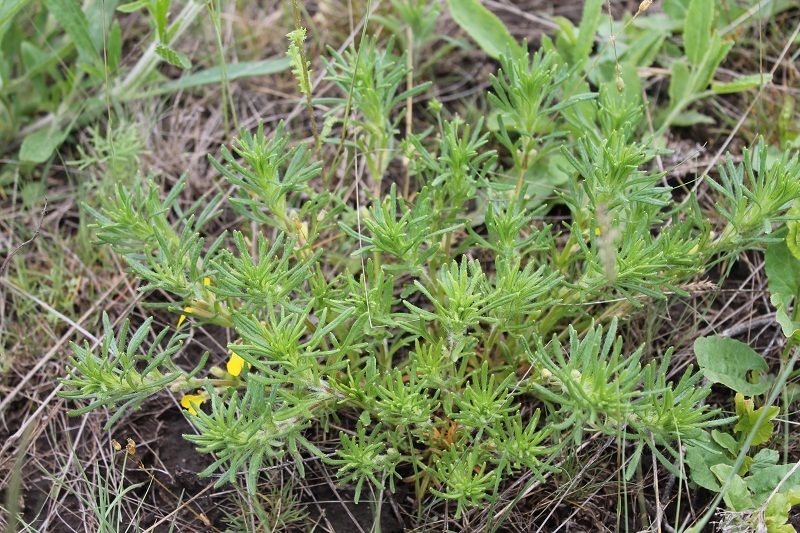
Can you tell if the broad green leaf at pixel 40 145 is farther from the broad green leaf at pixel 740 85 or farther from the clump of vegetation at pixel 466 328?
the broad green leaf at pixel 740 85

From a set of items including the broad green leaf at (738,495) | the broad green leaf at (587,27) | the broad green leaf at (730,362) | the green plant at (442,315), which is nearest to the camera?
the green plant at (442,315)

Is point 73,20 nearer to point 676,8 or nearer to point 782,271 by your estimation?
point 676,8

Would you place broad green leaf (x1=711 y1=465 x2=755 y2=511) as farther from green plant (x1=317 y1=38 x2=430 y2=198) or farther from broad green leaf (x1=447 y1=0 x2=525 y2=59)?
broad green leaf (x1=447 y1=0 x2=525 y2=59)

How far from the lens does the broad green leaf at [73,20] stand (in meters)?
3.48


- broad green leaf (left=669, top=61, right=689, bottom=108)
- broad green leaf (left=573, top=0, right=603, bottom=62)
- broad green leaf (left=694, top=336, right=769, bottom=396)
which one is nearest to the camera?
broad green leaf (left=694, top=336, right=769, bottom=396)

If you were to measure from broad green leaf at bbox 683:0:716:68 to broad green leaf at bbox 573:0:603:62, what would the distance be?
0.42m

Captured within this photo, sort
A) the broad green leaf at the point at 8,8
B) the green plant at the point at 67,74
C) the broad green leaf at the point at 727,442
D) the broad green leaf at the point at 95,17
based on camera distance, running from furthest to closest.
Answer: the broad green leaf at the point at 95,17
the green plant at the point at 67,74
the broad green leaf at the point at 8,8
the broad green leaf at the point at 727,442

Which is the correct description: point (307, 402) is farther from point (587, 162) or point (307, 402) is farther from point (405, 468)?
point (587, 162)

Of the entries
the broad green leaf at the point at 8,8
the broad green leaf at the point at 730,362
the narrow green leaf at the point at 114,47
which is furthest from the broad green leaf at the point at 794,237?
the broad green leaf at the point at 8,8

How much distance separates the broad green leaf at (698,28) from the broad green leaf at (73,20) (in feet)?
9.25

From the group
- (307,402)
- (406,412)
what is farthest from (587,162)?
(307,402)

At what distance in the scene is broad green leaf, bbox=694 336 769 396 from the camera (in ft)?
8.69

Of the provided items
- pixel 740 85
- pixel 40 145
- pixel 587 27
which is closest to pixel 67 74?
pixel 40 145

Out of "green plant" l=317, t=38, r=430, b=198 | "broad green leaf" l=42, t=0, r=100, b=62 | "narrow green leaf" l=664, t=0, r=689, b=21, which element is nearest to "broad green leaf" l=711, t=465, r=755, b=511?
"green plant" l=317, t=38, r=430, b=198
